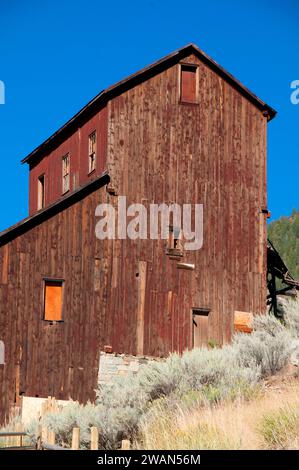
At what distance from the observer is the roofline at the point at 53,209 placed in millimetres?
28703

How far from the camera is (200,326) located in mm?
31172

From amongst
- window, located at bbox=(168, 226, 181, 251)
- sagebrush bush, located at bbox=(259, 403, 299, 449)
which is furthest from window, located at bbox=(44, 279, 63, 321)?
sagebrush bush, located at bbox=(259, 403, 299, 449)

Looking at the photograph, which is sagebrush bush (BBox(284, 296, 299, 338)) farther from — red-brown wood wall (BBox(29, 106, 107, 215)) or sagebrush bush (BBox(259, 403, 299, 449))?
sagebrush bush (BBox(259, 403, 299, 449))

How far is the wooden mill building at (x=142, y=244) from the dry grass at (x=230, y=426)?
8272 mm

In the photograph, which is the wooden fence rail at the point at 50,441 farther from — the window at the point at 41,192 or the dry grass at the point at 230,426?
the window at the point at 41,192

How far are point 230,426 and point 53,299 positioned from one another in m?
12.2

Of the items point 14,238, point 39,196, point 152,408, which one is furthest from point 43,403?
point 39,196

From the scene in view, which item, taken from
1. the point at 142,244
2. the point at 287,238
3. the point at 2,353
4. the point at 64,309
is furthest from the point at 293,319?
the point at 287,238

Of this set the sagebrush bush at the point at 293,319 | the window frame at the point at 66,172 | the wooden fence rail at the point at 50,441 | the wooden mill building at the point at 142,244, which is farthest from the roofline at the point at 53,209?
the wooden fence rail at the point at 50,441

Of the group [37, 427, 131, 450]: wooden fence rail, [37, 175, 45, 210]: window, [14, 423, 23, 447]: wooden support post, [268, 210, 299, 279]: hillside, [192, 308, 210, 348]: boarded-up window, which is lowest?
[14, 423, 23, 447]: wooden support post

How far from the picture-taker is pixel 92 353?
95.9 feet

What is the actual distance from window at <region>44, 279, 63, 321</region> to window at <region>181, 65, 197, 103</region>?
7.66 metres

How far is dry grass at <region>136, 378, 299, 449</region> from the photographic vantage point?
17531mm
